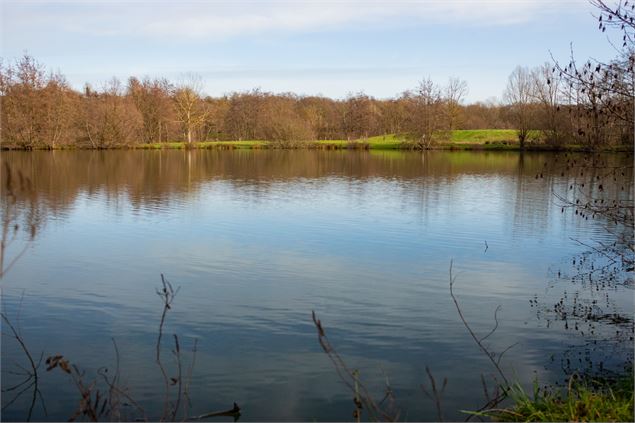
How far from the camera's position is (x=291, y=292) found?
30.4 ft

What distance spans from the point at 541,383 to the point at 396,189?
682 inches

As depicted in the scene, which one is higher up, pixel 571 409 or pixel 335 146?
pixel 335 146

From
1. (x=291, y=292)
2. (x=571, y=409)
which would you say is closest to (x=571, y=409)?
(x=571, y=409)

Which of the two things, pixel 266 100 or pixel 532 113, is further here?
pixel 266 100

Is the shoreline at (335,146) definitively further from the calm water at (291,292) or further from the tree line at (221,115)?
the calm water at (291,292)

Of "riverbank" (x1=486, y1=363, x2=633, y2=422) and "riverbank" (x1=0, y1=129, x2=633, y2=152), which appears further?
"riverbank" (x1=0, y1=129, x2=633, y2=152)

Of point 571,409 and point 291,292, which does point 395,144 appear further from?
point 571,409

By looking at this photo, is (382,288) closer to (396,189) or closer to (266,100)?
(396,189)

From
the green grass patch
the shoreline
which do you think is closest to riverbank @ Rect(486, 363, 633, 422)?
the green grass patch

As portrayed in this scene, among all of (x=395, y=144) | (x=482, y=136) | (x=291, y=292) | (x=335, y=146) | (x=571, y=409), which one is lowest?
(x=291, y=292)

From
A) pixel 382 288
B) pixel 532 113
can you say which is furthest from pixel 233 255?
pixel 532 113

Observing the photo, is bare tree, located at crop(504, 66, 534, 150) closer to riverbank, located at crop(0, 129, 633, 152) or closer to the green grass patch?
riverbank, located at crop(0, 129, 633, 152)

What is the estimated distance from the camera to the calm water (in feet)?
20.2

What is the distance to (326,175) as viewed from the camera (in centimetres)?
2991
